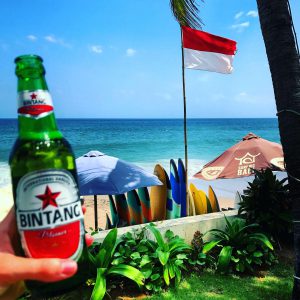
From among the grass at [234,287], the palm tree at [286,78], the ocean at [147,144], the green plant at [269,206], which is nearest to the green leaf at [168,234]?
the grass at [234,287]

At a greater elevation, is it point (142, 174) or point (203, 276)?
point (142, 174)

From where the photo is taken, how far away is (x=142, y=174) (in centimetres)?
554

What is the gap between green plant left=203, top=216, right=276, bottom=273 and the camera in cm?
464

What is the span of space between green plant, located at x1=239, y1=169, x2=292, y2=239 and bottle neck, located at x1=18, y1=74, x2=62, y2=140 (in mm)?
4699

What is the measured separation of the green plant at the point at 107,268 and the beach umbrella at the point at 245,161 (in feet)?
11.9

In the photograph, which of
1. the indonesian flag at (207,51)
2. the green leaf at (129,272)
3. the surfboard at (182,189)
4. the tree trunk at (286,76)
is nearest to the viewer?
the tree trunk at (286,76)

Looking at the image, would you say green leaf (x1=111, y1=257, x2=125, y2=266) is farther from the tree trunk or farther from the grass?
the tree trunk

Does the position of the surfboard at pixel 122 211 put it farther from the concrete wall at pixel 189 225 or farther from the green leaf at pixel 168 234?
the green leaf at pixel 168 234

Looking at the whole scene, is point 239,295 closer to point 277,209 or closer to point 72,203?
point 277,209

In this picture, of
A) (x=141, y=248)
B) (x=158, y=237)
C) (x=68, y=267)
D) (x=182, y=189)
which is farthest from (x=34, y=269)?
(x=182, y=189)

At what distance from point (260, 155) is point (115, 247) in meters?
4.35

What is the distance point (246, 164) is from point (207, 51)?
2631mm

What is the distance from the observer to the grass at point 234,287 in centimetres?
399

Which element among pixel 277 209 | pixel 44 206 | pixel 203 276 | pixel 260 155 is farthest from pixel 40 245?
pixel 260 155
